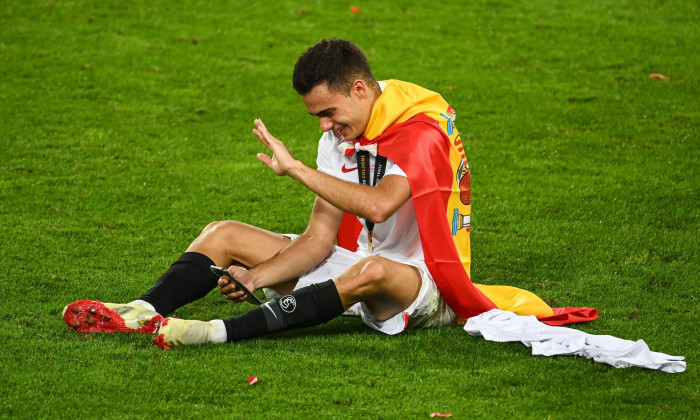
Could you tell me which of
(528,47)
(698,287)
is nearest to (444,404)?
(698,287)

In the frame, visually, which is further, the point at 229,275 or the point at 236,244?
the point at 236,244

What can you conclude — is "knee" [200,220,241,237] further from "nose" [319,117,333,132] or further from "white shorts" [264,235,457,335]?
"nose" [319,117,333,132]

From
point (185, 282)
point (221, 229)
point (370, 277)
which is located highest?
point (221, 229)

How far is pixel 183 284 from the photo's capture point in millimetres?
5363

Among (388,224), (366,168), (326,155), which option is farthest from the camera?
(326,155)

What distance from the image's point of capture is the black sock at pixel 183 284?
5.32 metres

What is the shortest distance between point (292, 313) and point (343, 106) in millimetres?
1152

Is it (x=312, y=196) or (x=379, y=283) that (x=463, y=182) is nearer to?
(x=379, y=283)

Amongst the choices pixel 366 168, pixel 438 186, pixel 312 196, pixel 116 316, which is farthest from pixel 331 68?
pixel 312 196

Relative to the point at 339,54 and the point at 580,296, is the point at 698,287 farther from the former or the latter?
the point at 339,54

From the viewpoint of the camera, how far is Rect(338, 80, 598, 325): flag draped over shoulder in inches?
204

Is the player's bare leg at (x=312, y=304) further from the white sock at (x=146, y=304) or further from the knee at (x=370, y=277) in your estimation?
the white sock at (x=146, y=304)

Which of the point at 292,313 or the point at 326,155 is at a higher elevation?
the point at 326,155

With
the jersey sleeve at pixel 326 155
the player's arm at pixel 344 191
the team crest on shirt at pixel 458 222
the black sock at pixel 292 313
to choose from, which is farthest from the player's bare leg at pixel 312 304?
the jersey sleeve at pixel 326 155
